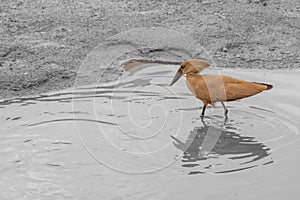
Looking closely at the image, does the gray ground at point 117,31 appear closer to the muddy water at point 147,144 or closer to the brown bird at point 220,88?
the muddy water at point 147,144

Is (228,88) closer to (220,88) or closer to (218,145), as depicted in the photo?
(220,88)

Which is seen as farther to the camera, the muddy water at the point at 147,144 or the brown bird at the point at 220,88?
the brown bird at the point at 220,88

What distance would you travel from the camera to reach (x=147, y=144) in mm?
4320

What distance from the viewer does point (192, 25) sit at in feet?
22.0

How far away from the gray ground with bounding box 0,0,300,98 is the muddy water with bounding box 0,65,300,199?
16.3 inches

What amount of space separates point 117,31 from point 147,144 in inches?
96.0

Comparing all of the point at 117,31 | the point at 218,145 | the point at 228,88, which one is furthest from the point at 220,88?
the point at 117,31

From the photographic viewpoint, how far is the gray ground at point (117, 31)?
5.64 meters

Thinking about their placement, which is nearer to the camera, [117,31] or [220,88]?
[220,88]

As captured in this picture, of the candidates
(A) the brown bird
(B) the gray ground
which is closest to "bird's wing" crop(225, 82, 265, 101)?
(A) the brown bird

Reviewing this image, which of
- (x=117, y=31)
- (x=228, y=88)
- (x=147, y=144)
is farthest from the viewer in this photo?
(x=117, y=31)

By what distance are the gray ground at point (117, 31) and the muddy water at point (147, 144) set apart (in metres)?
0.41

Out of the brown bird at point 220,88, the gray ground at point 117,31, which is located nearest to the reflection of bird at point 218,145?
the brown bird at point 220,88

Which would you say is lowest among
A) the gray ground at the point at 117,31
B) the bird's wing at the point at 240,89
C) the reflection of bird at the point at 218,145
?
the reflection of bird at the point at 218,145
